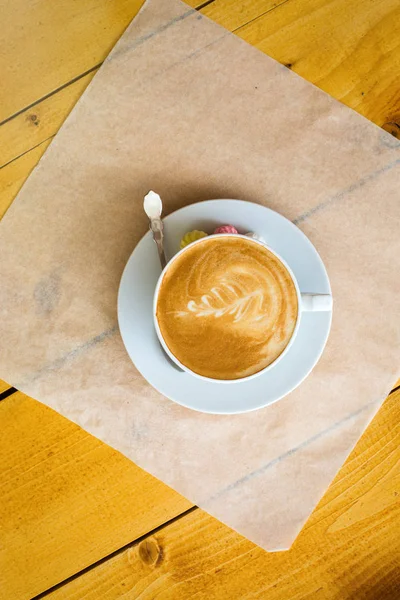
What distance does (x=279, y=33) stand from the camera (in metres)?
0.87

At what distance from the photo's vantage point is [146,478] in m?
0.85

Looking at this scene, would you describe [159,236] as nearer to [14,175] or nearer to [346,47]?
[14,175]

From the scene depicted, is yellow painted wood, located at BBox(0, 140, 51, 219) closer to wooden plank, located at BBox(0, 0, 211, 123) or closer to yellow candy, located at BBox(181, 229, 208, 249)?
wooden plank, located at BBox(0, 0, 211, 123)

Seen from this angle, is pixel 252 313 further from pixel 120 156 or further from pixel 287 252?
pixel 120 156

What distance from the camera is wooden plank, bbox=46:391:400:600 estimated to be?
86 centimetres

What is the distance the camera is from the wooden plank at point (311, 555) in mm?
856

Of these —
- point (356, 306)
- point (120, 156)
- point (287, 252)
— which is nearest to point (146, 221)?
point (120, 156)

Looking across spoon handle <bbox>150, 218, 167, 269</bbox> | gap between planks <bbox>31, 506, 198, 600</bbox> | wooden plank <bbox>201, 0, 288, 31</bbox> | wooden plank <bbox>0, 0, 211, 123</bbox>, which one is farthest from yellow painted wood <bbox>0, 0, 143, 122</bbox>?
gap between planks <bbox>31, 506, 198, 600</bbox>

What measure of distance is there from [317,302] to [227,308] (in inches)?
4.3

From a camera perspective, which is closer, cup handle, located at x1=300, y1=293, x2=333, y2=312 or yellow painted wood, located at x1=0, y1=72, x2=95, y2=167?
cup handle, located at x1=300, y1=293, x2=333, y2=312

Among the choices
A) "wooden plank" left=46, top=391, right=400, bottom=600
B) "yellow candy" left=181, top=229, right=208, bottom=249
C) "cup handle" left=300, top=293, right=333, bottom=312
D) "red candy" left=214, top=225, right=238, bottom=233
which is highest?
"yellow candy" left=181, top=229, right=208, bottom=249

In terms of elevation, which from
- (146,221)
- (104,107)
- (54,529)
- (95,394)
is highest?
(104,107)

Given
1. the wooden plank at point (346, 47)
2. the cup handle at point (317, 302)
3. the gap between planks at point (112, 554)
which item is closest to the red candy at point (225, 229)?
the cup handle at point (317, 302)

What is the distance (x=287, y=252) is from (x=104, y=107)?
35 centimetres
